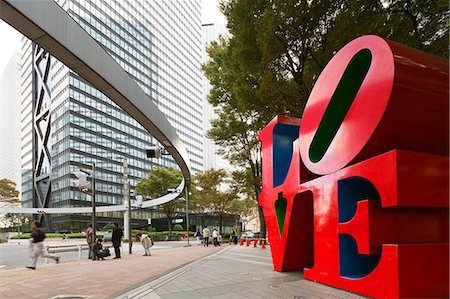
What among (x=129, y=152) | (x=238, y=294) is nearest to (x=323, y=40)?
(x=238, y=294)

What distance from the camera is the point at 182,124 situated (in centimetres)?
10375

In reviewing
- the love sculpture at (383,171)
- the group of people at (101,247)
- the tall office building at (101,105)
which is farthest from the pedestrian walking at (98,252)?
the tall office building at (101,105)

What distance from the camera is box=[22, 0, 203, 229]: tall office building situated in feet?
227

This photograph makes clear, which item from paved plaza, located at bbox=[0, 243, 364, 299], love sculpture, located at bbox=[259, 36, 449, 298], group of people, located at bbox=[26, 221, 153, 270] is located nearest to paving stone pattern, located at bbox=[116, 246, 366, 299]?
paved plaza, located at bbox=[0, 243, 364, 299]

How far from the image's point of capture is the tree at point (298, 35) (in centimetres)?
1118

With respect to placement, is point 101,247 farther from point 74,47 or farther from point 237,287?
point 74,47

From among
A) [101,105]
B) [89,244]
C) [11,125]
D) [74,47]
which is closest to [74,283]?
[74,47]

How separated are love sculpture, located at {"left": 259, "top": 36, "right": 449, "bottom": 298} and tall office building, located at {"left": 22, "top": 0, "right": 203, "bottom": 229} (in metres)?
66.4

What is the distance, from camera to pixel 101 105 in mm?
75750

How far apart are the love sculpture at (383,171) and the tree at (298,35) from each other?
465 cm

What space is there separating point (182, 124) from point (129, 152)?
75.3 ft

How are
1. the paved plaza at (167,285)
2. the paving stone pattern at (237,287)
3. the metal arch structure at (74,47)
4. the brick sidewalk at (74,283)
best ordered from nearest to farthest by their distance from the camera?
the metal arch structure at (74,47) → the paving stone pattern at (237,287) → the paved plaza at (167,285) → the brick sidewalk at (74,283)

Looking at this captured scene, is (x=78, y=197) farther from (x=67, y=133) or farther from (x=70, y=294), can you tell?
(x=70, y=294)

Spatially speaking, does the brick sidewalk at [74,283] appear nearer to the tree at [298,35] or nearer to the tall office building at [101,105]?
the tree at [298,35]
